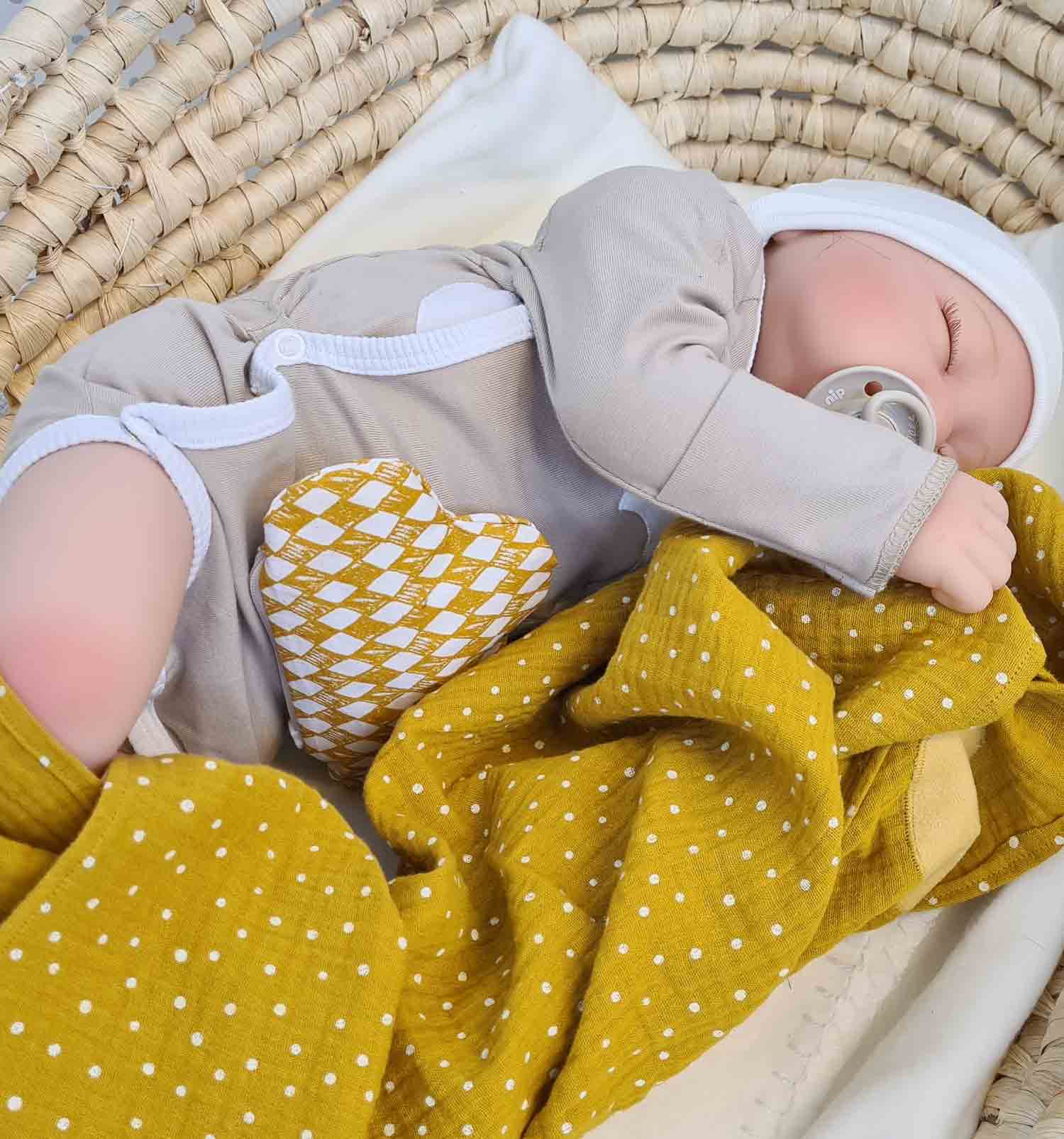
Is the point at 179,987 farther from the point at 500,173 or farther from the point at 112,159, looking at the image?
the point at 500,173

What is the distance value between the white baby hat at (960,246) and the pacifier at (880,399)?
106mm

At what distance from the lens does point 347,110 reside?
1013mm

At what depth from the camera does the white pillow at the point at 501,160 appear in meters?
1.02

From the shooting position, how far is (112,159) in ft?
2.81

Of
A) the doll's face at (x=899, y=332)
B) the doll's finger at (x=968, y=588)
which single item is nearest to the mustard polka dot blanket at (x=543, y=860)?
the doll's finger at (x=968, y=588)

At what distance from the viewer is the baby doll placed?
59 cm

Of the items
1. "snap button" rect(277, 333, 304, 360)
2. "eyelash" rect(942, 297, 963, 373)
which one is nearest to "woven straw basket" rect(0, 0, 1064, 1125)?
"snap button" rect(277, 333, 304, 360)

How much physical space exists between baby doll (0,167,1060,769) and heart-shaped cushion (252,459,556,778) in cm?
3

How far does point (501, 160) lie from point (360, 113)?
0.13 m

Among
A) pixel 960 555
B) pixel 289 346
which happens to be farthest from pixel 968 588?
pixel 289 346

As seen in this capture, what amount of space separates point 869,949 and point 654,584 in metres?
0.27

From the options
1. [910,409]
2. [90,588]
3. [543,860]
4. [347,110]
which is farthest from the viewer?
[347,110]

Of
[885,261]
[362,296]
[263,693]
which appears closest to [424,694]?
[263,693]

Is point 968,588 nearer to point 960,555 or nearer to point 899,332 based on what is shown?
point 960,555
